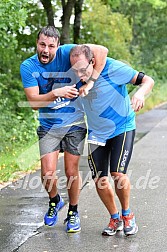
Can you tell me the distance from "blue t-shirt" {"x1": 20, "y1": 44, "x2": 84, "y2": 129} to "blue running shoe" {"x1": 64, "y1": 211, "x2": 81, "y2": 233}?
0.96 metres

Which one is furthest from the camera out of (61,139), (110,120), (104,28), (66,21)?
(104,28)

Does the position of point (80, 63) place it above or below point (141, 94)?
above

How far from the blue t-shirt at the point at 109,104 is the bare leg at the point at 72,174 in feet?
1.11

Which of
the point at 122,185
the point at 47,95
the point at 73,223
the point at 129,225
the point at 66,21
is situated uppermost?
the point at 47,95

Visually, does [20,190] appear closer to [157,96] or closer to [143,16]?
[157,96]

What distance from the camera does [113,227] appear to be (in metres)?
6.23

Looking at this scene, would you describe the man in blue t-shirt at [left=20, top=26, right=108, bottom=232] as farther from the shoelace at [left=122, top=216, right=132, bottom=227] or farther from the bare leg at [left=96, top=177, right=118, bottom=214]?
the shoelace at [left=122, top=216, right=132, bottom=227]

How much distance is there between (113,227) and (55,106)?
53.8 inches

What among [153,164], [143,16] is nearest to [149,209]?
[153,164]

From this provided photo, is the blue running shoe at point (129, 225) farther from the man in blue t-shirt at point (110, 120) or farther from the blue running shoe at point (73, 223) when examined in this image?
the blue running shoe at point (73, 223)

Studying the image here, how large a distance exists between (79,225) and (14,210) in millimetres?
1227

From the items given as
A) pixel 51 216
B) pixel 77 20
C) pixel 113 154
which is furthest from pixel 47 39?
pixel 77 20

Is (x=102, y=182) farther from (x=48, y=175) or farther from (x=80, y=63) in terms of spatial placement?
(x=80, y=63)

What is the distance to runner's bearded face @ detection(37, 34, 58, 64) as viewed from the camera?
5.89 meters
